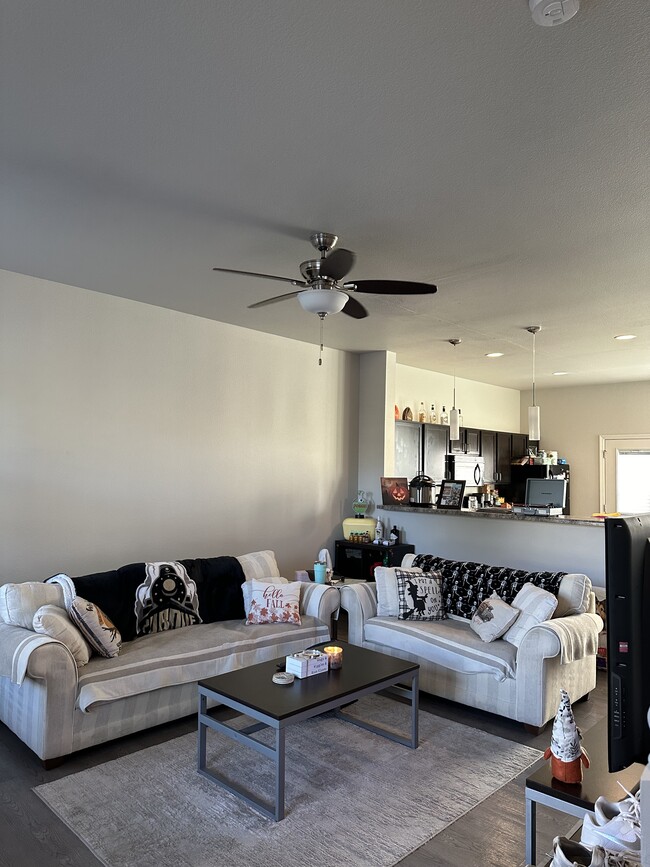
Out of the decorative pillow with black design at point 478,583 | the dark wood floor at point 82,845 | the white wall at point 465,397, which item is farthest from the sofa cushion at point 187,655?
the white wall at point 465,397

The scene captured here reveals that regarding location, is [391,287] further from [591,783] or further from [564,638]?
[591,783]

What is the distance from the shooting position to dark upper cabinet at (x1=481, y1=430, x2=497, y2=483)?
8508 millimetres

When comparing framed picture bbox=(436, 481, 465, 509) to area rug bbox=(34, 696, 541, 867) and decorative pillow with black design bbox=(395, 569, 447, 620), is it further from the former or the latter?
area rug bbox=(34, 696, 541, 867)

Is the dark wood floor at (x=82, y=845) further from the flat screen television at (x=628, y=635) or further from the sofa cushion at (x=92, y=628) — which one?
the flat screen television at (x=628, y=635)

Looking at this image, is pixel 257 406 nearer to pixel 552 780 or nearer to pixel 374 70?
pixel 374 70

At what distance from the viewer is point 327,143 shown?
97.9 inches

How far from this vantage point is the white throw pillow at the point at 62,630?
3.23 metres

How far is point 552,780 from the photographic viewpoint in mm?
1714

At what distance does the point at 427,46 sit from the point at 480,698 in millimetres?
3485

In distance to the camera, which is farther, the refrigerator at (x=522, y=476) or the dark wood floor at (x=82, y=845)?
the refrigerator at (x=522, y=476)

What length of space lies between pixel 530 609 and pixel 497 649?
13.9 inches

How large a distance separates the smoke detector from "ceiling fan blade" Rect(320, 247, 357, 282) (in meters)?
→ 1.47

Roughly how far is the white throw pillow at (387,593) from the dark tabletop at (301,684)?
865 mm

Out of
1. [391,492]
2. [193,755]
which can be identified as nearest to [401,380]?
[391,492]
